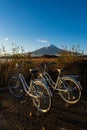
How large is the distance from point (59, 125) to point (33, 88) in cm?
145

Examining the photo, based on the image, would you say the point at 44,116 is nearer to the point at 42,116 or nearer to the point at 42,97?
the point at 42,116

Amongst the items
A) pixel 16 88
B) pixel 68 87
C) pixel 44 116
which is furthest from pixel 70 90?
pixel 16 88

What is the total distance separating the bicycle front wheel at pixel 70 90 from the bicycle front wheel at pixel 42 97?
68 cm

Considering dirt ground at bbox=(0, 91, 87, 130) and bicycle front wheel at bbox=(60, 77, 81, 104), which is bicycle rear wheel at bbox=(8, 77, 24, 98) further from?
bicycle front wheel at bbox=(60, 77, 81, 104)

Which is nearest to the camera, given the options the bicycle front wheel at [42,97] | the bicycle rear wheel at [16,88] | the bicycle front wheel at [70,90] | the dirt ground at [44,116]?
the dirt ground at [44,116]

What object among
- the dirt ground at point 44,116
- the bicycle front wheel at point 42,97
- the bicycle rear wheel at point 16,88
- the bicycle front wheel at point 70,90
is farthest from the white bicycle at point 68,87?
the bicycle rear wheel at point 16,88

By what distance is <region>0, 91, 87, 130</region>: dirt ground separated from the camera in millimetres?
4137

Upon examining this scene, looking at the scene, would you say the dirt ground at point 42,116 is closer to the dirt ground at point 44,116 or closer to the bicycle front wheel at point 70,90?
the dirt ground at point 44,116

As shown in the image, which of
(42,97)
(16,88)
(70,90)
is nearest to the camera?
(42,97)

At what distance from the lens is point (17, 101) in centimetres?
605

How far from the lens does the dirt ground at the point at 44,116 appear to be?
414 cm

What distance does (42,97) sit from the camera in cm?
495

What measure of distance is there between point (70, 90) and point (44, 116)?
1102 millimetres

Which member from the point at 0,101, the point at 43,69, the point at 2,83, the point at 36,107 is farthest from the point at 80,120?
the point at 2,83
